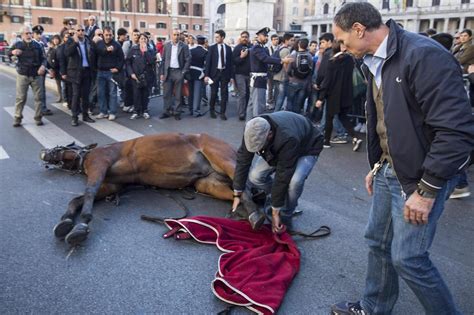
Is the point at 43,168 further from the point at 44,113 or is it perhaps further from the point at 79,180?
the point at 44,113

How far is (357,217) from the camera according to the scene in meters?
4.32

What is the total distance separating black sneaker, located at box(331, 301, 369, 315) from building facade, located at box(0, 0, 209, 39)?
185 feet

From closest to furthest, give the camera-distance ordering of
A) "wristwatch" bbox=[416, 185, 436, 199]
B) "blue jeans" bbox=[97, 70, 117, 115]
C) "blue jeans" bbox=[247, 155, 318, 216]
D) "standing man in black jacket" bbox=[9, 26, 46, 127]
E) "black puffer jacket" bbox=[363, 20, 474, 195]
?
"black puffer jacket" bbox=[363, 20, 474, 195] → "wristwatch" bbox=[416, 185, 436, 199] → "blue jeans" bbox=[247, 155, 318, 216] → "standing man in black jacket" bbox=[9, 26, 46, 127] → "blue jeans" bbox=[97, 70, 117, 115]

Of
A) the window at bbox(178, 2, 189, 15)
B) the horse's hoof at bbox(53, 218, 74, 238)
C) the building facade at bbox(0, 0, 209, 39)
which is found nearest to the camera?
the horse's hoof at bbox(53, 218, 74, 238)

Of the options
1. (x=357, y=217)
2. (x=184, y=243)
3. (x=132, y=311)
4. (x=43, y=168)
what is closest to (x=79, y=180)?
(x=43, y=168)

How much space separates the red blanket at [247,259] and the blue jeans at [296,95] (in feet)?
17.7

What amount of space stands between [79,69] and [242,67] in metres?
3.54

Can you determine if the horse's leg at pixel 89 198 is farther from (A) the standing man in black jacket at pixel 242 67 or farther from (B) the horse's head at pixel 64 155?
(A) the standing man in black jacket at pixel 242 67

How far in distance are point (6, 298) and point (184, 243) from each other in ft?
4.56

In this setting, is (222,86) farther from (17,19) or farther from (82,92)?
(17,19)

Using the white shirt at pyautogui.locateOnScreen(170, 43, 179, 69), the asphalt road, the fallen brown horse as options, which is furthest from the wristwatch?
the white shirt at pyautogui.locateOnScreen(170, 43, 179, 69)

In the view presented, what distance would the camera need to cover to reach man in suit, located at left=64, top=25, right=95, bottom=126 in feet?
27.9

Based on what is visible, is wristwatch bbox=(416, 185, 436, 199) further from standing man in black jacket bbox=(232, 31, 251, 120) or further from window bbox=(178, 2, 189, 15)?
window bbox=(178, 2, 189, 15)

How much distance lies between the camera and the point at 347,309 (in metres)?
2.66
